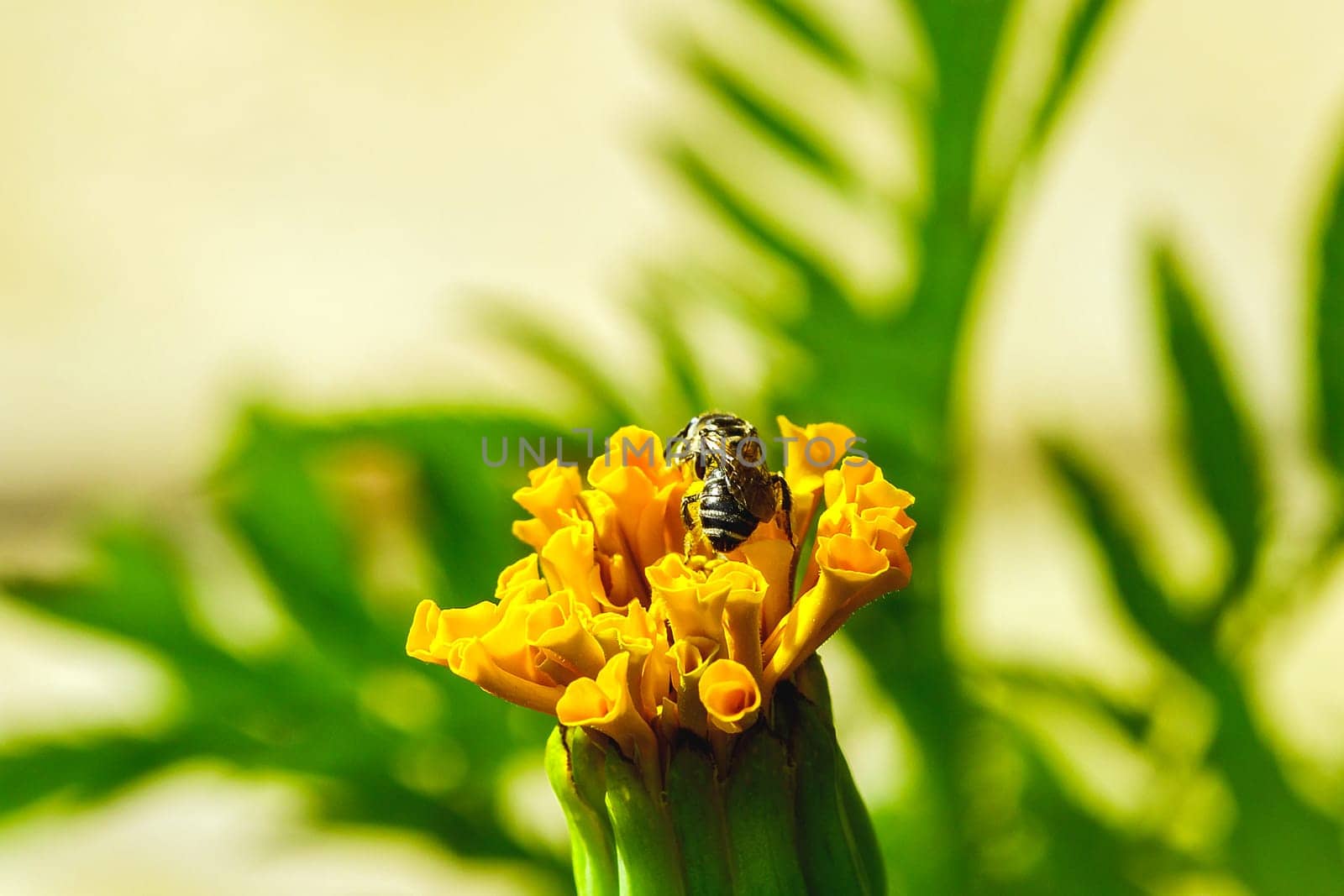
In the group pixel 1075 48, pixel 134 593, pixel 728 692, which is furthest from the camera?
pixel 134 593

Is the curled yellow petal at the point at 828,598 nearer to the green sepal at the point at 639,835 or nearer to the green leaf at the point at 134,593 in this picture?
the green sepal at the point at 639,835

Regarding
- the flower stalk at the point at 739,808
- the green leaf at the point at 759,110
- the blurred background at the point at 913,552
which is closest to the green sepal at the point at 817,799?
the flower stalk at the point at 739,808

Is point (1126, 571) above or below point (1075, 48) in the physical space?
below

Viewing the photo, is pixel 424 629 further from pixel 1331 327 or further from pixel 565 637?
pixel 1331 327

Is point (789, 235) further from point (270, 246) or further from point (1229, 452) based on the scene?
point (270, 246)

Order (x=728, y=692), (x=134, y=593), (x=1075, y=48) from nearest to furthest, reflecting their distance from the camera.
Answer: (x=728, y=692), (x=1075, y=48), (x=134, y=593)

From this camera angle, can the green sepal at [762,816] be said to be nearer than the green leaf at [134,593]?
Yes

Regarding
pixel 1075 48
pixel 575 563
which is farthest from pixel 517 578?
pixel 1075 48

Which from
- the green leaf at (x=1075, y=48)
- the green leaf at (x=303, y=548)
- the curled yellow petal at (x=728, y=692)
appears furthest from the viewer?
the green leaf at (x=303, y=548)

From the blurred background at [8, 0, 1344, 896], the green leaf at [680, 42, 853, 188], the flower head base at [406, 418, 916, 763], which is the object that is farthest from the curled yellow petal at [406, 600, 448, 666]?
the green leaf at [680, 42, 853, 188]
